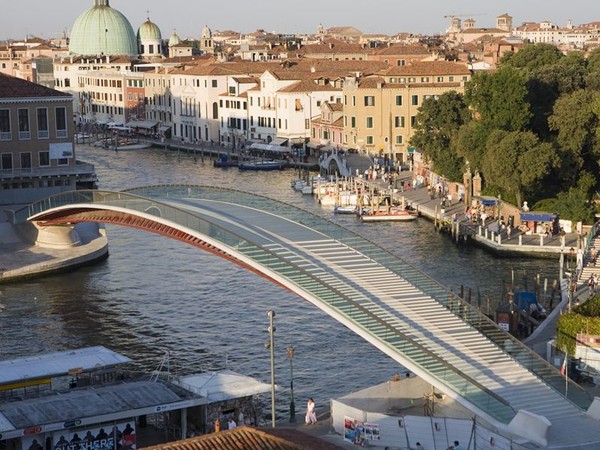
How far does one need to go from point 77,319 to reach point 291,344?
487 centimetres

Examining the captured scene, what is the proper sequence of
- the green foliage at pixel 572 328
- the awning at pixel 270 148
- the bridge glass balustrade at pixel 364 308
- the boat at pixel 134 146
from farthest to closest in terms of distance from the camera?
the boat at pixel 134 146 → the awning at pixel 270 148 → the green foliage at pixel 572 328 → the bridge glass balustrade at pixel 364 308

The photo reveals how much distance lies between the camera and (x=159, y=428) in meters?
17.3

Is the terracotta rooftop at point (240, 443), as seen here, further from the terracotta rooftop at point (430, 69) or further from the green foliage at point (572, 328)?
the terracotta rooftop at point (430, 69)

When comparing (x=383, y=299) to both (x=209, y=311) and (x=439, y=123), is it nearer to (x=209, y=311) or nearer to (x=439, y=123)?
(x=209, y=311)

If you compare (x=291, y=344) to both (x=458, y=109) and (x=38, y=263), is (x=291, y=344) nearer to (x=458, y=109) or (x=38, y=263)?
(x=38, y=263)

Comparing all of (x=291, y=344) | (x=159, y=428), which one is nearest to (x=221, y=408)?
(x=159, y=428)

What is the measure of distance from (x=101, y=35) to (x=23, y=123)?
6306 centimetres

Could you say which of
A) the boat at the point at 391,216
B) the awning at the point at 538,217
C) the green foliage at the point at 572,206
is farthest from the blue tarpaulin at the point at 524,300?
the boat at the point at 391,216

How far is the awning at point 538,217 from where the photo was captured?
108ft

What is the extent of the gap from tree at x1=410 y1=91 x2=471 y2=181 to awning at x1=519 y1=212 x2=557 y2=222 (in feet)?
29.5

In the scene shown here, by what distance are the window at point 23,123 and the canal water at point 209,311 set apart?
3.95 m

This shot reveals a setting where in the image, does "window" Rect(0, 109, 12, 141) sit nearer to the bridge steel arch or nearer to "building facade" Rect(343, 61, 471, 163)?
the bridge steel arch

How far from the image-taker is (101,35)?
99.4 meters

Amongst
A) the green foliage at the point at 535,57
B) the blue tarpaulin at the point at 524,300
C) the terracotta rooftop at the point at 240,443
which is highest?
the green foliage at the point at 535,57
